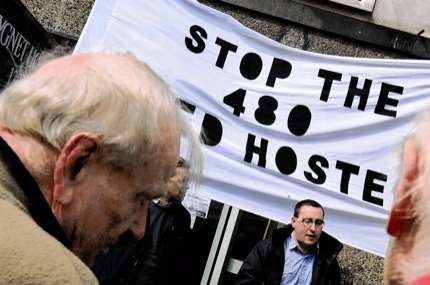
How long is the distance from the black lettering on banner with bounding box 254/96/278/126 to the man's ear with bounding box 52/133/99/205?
8.72 ft

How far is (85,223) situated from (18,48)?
5.16ft

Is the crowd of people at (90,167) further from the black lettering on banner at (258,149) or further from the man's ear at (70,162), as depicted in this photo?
the black lettering on banner at (258,149)

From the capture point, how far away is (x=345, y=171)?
374 centimetres

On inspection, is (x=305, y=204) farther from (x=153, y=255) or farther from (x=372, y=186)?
(x=153, y=255)

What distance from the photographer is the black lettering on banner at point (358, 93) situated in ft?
12.7

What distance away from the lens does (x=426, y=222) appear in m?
0.88

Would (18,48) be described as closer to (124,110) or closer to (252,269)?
(124,110)

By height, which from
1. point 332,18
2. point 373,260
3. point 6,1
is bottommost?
point 373,260

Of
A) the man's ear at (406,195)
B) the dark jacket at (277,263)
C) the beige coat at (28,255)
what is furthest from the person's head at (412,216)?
the dark jacket at (277,263)

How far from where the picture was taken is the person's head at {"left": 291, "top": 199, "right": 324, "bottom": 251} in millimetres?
3941

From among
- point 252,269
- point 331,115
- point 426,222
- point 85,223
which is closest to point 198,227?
point 252,269

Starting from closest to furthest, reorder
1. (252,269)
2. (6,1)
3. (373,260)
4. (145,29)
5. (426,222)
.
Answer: (426,222), (6,1), (145,29), (252,269), (373,260)

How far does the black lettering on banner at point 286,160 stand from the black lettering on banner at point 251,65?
47 cm

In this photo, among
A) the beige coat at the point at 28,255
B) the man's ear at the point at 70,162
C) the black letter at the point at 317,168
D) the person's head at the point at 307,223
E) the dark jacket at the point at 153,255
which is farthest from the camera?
the person's head at the point at 307,223
